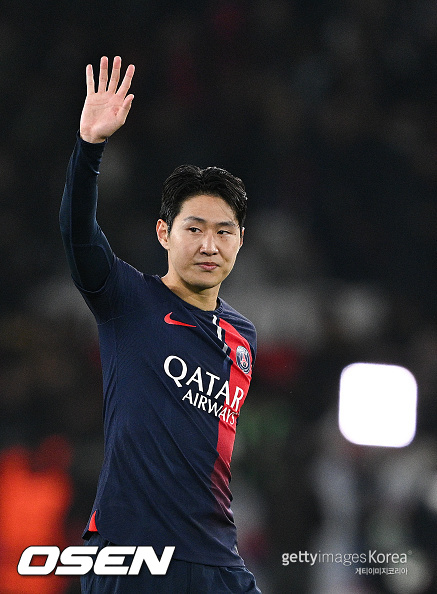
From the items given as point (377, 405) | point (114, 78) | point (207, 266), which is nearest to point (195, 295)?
point (207, 266)

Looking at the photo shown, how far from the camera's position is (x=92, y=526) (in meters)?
1.55

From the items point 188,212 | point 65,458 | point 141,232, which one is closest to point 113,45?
point 141,232

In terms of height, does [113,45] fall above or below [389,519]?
above

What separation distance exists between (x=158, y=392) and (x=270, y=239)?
101 inches

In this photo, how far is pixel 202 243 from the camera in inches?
68.2

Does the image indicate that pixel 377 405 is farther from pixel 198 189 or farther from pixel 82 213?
pixel 82 213

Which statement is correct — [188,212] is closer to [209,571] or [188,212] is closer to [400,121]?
[209,571]

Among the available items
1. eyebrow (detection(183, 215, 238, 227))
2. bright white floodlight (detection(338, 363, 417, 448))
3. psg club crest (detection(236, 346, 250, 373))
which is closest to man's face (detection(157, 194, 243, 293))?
eyebrow (detection(183, 215, 238, 227))

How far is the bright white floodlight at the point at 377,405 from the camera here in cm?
381

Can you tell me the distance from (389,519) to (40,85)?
2856mm

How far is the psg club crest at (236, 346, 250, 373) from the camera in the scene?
1804mm

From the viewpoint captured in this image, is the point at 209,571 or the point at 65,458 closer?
the point at 209,571

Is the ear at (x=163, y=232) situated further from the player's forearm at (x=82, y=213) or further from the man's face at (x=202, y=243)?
the player's forearm at (x=82, y=213)

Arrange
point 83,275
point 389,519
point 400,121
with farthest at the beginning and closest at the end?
point 400,121, point 389,519, point 83,275
